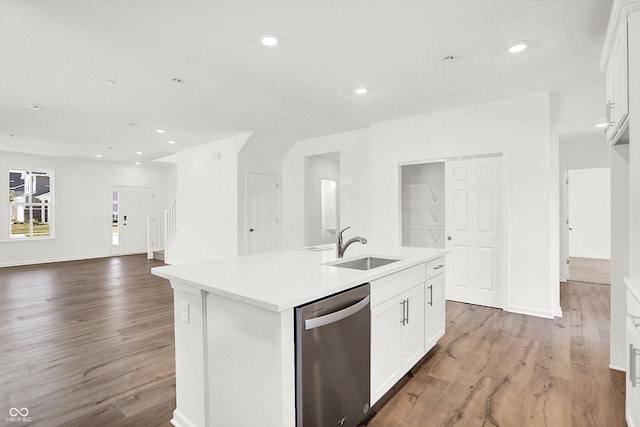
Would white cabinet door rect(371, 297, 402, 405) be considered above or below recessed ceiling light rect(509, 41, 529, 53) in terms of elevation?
below

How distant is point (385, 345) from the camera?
2.11 meters

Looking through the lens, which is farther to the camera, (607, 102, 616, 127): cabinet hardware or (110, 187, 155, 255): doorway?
(110, 187, 155, 255): doorway

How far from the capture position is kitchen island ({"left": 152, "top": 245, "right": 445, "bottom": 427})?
144cm

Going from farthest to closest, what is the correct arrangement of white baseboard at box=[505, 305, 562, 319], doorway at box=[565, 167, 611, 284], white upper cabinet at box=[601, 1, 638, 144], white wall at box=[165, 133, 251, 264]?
doorway at box=[565, 167, 611, 284], white wall at box=[165, 133, 251, 264], white baseboard at box=[505, 305, 562, 319], white upper cabinet at box=[601, 1, 638, 144]

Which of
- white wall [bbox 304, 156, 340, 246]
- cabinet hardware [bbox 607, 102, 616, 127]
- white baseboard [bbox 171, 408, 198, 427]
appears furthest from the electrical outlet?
white wall [bbox 304, 156, 340, 246]

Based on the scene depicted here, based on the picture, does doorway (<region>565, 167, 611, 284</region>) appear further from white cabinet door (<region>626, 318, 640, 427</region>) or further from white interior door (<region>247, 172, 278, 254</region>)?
white cabinet door (<region>626, 318, 640, 427</region>)

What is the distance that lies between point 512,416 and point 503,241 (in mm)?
2616

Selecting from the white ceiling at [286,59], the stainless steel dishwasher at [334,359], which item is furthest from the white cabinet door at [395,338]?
the white ceiling at [286,59]

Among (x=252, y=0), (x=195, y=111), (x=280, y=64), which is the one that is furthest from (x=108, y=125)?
(x=252, y=0)

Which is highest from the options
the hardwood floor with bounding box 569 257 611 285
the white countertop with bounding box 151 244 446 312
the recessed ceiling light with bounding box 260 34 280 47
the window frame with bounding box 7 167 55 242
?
the recessed ceiling light with bounding box 260 34 280 47

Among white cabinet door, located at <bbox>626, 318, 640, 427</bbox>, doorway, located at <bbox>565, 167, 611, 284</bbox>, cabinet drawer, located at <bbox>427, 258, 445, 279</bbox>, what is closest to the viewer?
white cabinet door, located at <bbox>626, 318, 640, 427</bbox>

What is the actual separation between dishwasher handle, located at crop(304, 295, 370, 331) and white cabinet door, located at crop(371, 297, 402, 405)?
20cm

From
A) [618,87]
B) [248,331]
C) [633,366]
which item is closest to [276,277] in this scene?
[248,331]

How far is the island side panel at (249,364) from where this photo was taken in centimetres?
143
